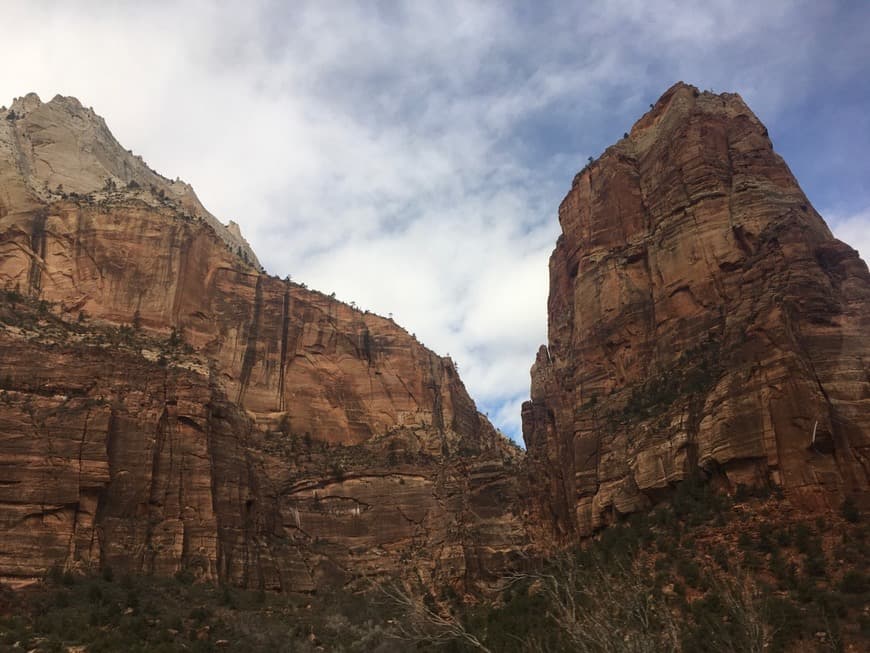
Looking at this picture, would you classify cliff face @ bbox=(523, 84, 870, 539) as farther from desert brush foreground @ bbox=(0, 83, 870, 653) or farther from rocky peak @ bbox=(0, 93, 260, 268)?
rocky peak @ bbox=(0, 93, 260, 268)

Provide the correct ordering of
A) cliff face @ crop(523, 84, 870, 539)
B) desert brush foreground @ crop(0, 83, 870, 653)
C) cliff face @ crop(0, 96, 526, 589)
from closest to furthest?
desert brush foreground @ crop(0, 83, 870, 653)
cliff face @ crop(523, 84, 870, 539)
cliff face @ crop(0, 96, 526, 589)

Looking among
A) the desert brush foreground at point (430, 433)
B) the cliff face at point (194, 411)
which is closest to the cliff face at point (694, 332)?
the desert brush foreground at point (430, 433)

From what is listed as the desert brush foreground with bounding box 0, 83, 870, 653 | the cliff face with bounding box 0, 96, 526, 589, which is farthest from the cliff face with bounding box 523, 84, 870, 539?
the cliff face with bounding box 0, 96, 526, 589

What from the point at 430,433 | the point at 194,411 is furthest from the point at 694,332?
the point at 430,433

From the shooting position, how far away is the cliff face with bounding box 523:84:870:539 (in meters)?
39.9

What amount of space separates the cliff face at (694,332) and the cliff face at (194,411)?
13.1 meters

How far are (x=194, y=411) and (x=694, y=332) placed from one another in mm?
35187

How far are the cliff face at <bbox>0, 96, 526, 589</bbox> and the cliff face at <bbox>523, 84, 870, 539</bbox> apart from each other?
13.1 meters

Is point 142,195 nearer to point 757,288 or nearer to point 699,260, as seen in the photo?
point 699,260

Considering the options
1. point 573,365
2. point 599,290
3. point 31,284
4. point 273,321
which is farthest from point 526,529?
point 31,284

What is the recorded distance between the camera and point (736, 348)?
44.1 metres

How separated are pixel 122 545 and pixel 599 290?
121ft

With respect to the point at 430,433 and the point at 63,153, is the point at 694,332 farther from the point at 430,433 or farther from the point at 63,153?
the point at 63,153

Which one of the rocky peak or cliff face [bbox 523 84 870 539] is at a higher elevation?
the rocky peak
